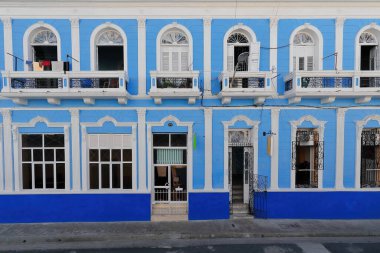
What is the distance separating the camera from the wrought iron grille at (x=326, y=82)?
8.23 meters

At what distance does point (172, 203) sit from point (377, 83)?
8549 mm

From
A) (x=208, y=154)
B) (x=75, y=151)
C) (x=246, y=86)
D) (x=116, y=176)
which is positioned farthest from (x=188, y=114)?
(x=75, y=151)

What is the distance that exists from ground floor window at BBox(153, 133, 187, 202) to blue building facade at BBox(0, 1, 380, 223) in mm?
54

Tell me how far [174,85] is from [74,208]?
5.70m

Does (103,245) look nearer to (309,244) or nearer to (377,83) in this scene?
(309,244)

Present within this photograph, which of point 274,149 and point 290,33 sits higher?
point 290,33

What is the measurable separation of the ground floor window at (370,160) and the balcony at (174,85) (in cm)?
660

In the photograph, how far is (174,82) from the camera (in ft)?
27.1

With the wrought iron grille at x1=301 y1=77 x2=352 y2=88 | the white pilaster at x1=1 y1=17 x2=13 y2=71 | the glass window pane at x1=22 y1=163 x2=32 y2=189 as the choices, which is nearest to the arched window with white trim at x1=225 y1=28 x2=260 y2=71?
the wrought iron grille at x1=301 y1=77 x2=352 y2=88

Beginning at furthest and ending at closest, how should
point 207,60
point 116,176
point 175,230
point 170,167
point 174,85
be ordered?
1. point 170,167
2. point 116,176
3. point 207,60
4. point 174,85
5. point 175,230

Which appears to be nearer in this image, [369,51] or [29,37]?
[29,37]

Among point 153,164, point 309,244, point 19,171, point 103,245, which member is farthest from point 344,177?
point 19,171

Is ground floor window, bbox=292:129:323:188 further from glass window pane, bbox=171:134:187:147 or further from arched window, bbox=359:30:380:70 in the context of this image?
glass window pane, bbox=171:134:187:147

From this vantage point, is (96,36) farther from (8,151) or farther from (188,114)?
(8,151)
